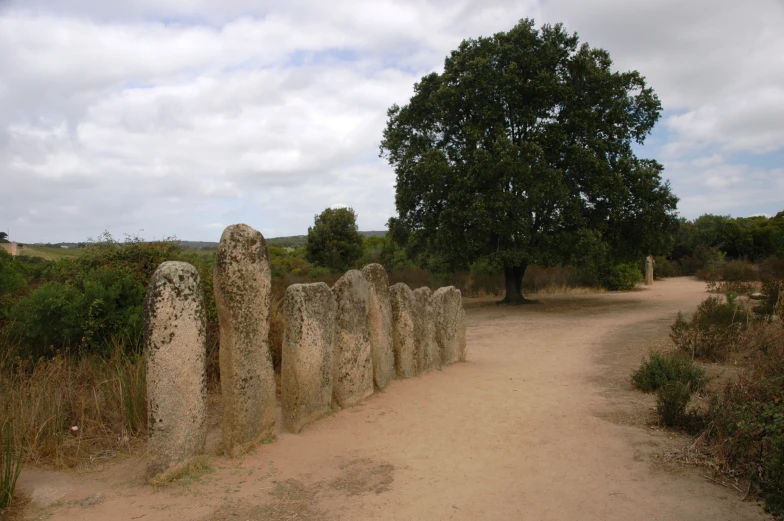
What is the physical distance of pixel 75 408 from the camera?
19.7ft

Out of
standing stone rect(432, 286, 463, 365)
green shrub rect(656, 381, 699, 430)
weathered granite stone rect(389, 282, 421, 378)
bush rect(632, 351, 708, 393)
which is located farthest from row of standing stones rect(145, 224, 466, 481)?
bush rect(632, 351, 708, 393)

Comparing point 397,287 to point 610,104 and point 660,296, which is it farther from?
point 660,296

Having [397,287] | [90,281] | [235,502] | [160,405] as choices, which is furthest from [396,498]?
[90,281]

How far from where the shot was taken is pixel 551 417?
6938 millimetres

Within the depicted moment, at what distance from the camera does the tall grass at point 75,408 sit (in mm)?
5383

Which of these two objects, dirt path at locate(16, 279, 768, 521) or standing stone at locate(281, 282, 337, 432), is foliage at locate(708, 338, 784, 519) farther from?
standing stone at locate(281, 282, 337, 432)

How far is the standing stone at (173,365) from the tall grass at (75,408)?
3.85ft

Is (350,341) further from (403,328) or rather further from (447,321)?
(447,321)

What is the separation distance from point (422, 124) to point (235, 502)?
58.0 feet

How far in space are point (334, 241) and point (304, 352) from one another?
24.8 m

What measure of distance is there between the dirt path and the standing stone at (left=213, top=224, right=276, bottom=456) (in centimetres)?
31

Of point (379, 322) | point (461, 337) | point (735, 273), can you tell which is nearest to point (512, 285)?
point (735, 273)

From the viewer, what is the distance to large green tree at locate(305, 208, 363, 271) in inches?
1210

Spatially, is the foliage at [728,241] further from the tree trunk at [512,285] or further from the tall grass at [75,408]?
the tall grass at [75,408]
